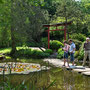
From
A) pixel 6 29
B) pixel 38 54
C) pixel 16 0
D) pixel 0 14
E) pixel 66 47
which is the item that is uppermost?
pixel 16 0

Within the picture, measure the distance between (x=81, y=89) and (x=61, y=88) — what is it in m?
0.62

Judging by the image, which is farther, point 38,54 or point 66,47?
point 38,54

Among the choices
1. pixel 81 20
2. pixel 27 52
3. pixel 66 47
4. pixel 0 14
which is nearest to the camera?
pixel 66 47

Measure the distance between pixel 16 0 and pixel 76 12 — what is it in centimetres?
753

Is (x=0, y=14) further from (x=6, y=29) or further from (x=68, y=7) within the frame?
(x=68, y=7)

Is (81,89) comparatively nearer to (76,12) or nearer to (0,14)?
(0,14)

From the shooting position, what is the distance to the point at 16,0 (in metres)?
17.4

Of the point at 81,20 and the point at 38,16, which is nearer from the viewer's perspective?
the point at 38,16

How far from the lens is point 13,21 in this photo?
56.1 feet

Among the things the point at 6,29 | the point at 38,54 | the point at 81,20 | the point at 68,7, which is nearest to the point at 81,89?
the point at 38,54

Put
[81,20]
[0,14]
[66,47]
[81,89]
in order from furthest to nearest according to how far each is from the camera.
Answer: [81,20]
[0,14]
[66,47]
[81,89]

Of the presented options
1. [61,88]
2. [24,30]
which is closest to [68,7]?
[24,30]

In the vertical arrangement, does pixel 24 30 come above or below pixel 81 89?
above

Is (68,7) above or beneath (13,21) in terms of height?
above
